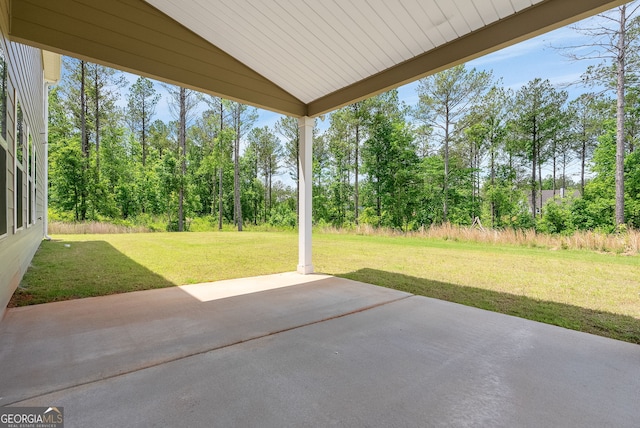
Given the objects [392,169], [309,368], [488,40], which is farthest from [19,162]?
[392,169]

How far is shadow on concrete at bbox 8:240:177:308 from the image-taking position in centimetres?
357

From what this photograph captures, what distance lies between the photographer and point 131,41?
9.19ft

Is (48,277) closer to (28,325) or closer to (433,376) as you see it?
(28,325)

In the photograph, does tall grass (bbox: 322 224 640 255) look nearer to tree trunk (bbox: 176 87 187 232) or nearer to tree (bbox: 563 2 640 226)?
tree (bbox: 563 2 640 226)

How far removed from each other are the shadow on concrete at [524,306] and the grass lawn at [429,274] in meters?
0.01

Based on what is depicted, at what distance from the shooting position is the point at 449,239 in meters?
10.3

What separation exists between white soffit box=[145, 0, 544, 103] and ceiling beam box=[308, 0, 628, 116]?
0.22 feet

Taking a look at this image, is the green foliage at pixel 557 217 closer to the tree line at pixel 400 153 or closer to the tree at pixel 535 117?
the tree line at pixel 400 153

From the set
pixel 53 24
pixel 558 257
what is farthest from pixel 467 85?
pixel 53 24

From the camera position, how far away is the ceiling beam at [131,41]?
2.42 metres

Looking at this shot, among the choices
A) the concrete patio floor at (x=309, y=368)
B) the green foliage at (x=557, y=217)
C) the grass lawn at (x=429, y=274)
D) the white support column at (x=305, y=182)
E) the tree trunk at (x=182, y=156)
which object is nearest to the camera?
the concrete patio floor at (x=309, y=368)

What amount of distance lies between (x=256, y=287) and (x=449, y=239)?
8.35 meters

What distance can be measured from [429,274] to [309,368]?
3.77 meters

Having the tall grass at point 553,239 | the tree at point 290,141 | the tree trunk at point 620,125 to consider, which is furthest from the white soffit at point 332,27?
the tree at point 290,141
